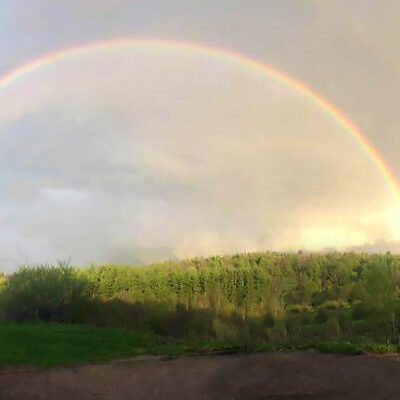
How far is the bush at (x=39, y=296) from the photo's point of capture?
24.4 m

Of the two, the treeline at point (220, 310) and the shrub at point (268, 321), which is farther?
the shrub at point (268, 321)

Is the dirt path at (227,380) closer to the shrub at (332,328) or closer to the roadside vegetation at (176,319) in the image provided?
the roadside vegetation at (176,319)

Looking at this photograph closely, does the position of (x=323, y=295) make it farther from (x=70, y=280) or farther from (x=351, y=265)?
(x=70, y=280)

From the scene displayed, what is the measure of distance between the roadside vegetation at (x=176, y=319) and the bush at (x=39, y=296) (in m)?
0.05

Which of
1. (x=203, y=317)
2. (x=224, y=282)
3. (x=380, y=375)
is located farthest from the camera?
(x=224, y=282)

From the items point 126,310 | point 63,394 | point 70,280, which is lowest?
point 63,394

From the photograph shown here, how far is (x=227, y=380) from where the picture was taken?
11109mm

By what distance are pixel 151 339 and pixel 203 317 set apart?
5.43 m

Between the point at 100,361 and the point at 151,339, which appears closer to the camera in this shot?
the point at 100,361

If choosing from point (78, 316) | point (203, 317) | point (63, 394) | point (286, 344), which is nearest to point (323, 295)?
point (203, 317)

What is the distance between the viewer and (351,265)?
→ 53.9 m

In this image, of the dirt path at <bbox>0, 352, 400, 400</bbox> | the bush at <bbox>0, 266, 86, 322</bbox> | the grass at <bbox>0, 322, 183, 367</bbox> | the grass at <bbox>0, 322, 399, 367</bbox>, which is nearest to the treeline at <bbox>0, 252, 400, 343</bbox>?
the bush at <bbox>0, 266, 86, 322</bbox>

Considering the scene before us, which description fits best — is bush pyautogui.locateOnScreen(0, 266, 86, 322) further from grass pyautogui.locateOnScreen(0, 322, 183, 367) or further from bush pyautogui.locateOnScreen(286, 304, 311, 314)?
bush pyautogui.locateOnScreen(286, 304, 311, 314)

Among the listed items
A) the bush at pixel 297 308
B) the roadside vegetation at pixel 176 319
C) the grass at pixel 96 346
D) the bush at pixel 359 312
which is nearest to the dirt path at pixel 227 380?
the grass at pixel 96 346
